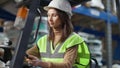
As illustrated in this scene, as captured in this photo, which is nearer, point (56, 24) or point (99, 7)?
point (56, 24)

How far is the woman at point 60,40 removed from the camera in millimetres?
2012

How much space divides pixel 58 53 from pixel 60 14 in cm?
23

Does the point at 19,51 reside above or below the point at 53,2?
below

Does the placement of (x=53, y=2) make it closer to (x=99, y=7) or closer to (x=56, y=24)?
(x=56, y=24)

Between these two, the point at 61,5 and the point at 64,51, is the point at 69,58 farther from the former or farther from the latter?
the point at 61,5

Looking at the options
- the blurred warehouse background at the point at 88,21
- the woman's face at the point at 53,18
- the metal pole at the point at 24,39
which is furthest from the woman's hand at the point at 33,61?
the blurred warehouse background at the point at 88,21

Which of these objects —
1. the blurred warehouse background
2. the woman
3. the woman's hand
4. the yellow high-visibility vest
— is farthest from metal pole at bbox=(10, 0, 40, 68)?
the blurred warehouse background

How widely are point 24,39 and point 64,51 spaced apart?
1.07ft

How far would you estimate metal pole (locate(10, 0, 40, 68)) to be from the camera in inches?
69.0

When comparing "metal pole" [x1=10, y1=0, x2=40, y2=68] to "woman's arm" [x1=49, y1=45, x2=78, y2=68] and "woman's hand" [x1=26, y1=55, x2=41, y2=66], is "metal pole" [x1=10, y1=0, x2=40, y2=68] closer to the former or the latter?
"woman's hand" [x1=26, y1=55, x2=41, y2=66]

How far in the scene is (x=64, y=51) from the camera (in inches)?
80.4

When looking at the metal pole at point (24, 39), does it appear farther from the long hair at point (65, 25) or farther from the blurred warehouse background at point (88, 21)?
the blurred warehouse background at point (88, 21)

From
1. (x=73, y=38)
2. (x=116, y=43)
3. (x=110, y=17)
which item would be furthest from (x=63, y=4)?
(x=116, y=43)

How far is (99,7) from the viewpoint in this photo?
498cm
